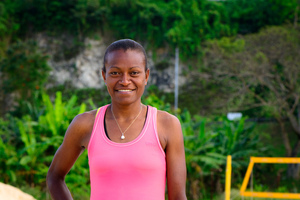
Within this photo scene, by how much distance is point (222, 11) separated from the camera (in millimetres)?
31641

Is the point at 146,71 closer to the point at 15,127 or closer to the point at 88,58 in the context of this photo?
the point at 15,127

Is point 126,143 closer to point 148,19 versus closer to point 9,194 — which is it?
point 9,194

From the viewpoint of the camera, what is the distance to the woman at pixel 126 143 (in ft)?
4.11

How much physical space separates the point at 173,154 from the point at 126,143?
16 cm

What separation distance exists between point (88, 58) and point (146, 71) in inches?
1283

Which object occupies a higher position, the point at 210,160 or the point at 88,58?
the point at 88,58

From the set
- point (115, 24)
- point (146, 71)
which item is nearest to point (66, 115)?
point (146, 71)

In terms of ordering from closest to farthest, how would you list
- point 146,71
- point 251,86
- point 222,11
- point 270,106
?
point 146,71, point 270,106, point 251,86, point 222,11

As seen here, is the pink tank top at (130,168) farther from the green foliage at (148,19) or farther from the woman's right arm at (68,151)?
the green foliage at (148,19)

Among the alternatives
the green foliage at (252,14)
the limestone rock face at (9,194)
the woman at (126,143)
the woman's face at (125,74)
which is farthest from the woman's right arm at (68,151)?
the green foliage at (252,14)

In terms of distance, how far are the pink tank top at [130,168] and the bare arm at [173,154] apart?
4cm

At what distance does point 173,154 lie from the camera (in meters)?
1.31

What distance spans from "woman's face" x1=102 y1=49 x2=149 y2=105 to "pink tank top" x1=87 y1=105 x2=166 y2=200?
0.14m

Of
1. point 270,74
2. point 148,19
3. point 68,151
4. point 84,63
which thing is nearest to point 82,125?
point 68,151
